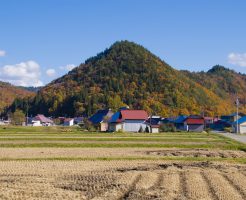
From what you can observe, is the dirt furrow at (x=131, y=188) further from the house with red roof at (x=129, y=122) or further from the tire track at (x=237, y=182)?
the house with red roof at (x=129, y=122)

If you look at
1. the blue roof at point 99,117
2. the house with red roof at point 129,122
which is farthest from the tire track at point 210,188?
the blue roof at point 99,117

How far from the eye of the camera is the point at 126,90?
11488cm

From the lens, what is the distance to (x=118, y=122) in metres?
68.9

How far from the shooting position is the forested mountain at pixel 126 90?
4353 inches

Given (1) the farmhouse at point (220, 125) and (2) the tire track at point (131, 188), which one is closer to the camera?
(2) the tire track at point (131, 188)

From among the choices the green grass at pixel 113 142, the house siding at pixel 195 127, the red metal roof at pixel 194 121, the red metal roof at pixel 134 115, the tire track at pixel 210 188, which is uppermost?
the red metal roof at pixel 134 115

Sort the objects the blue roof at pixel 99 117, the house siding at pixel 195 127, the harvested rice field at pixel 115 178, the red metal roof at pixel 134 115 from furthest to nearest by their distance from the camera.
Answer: the house siding at pixel 195 127 < the blue roof at pixel 99 117 < the red metal roof at pixel 134 115 < the harvested rice field at pixel 115 178

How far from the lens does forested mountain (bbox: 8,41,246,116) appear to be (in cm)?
11056

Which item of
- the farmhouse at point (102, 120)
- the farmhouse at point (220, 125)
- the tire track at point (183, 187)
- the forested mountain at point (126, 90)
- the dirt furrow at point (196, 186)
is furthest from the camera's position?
the forested mountain at point (126, 90)

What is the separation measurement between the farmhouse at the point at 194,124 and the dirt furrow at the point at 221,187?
6323cm

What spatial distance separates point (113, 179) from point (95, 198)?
11.9ft

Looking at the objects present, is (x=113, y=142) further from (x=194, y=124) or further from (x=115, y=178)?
(x=194, y=124)

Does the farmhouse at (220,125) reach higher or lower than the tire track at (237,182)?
higher

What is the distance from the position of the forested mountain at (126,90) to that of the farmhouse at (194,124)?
22614mm
